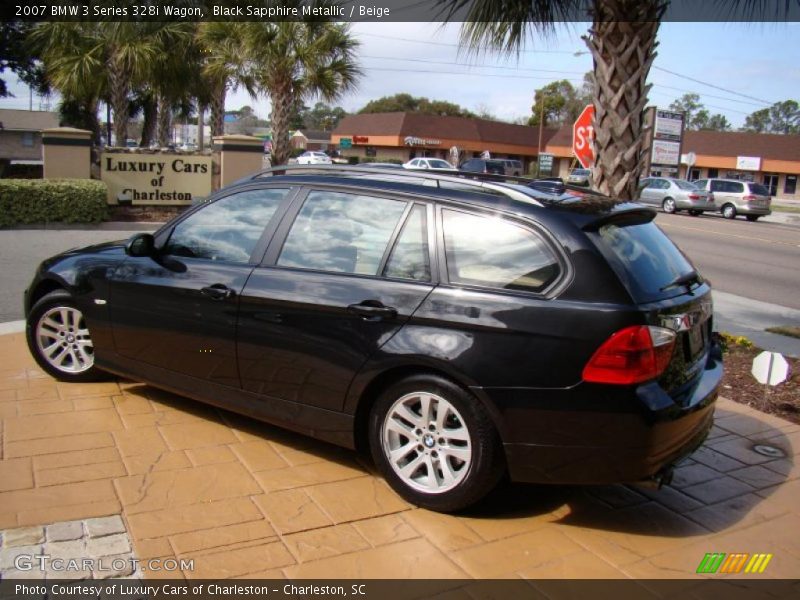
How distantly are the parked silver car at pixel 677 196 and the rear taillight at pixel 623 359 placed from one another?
95.5 ft

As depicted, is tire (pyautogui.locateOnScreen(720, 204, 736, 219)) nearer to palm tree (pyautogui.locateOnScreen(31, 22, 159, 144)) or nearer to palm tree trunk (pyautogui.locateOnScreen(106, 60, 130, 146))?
palm tree (pyautogui.locateOnScreen(31, 22, 159, 144))

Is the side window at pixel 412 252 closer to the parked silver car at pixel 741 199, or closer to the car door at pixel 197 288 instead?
the car door at pixel 197 288

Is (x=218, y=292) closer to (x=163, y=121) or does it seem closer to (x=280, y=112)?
(x=280, y=112)

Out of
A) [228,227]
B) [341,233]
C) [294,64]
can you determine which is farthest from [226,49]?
[341,233]

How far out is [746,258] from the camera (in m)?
16.4

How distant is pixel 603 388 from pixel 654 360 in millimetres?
283

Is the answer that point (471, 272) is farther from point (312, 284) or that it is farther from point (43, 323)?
point (43, 323)

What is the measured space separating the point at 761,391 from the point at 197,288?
4.50 metres

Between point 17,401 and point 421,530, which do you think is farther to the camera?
point 17,401

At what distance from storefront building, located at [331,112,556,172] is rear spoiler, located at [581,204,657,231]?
50668 mm

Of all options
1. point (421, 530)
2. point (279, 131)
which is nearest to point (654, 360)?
point (421, 530)

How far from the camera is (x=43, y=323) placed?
527 cm

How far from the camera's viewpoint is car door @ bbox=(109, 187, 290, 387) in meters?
4.31

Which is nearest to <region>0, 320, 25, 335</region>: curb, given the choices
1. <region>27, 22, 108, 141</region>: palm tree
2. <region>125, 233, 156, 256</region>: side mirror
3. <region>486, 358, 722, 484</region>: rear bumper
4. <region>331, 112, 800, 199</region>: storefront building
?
<region>125, 233, 156, 256</region>: side mirror
